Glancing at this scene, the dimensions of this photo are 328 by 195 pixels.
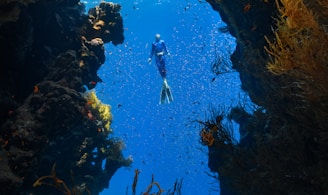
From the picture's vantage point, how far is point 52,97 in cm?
613

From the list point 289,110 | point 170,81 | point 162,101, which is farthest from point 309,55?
point 170,81

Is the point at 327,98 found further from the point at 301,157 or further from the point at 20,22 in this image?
the point at 20,22

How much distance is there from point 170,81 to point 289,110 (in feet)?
247

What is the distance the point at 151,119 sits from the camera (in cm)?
11150

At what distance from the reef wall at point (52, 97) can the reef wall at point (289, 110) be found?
298cm

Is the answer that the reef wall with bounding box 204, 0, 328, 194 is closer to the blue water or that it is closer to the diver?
the diver

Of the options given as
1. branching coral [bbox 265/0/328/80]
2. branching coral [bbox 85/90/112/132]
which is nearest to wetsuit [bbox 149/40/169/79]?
branching coral [bbox 85/90/112/132]

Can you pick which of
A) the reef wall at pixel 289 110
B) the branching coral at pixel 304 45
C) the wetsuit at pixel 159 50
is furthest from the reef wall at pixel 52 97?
the wetsuit at pixel 159 50

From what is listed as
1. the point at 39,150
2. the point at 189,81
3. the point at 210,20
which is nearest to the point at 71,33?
the point at 39,150

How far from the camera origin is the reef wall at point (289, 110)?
3389mm

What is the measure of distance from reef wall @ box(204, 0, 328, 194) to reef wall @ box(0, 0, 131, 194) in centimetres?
298

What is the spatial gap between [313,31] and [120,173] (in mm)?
138934

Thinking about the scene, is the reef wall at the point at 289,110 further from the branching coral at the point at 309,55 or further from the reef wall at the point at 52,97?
the reef wall at the point at 52,97

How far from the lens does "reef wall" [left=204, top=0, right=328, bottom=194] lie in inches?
133
